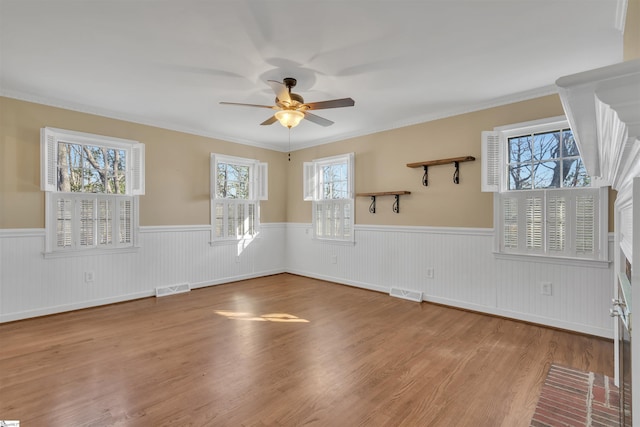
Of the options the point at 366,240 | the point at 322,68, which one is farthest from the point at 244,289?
the point at 322,68

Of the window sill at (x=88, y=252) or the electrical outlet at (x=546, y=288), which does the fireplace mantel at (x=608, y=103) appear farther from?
the window sill at (x=88, y=252)

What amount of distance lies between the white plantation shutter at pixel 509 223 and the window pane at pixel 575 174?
52 cm

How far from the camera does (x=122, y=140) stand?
433cm

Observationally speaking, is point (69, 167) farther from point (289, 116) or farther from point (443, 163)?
point (443, 163)

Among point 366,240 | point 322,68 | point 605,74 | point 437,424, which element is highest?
point 322,68

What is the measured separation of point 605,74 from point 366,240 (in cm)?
467

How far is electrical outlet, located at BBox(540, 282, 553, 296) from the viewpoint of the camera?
3.44m

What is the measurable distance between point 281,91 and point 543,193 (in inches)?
119

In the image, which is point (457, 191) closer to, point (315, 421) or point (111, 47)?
point (315, 421)

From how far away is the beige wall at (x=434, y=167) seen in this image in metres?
3.86

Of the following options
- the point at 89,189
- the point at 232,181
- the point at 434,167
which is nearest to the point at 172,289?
the point at 89,189

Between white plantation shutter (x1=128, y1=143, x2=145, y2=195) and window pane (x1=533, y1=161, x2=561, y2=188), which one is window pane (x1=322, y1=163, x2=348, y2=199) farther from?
white plantation shutter (x1=128, y1=143, x2=145, y2=195)

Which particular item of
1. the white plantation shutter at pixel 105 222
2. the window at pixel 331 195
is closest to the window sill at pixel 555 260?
the window at pixel 331 195

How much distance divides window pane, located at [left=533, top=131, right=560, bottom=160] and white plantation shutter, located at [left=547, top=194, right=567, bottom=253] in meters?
0.47
